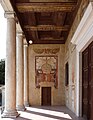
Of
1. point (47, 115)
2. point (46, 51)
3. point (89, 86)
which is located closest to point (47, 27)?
point (46, 51)

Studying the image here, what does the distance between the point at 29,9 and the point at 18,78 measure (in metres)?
5.89

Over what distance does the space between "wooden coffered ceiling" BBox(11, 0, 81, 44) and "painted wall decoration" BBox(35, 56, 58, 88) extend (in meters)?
1.56

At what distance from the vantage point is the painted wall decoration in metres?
27.7

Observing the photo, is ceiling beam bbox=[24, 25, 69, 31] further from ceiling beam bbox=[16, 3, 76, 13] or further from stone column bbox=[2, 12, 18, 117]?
stone column bbox=[2, 12, 18, 117]

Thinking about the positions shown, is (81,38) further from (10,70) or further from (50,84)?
(50,84)

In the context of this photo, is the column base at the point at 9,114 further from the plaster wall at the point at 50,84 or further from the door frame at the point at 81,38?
the plaster wall at the point at 50,84

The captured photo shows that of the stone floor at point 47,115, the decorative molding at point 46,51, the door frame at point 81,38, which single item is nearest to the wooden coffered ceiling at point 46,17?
the decorative molding at point 46,51

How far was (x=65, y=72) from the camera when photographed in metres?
26.8

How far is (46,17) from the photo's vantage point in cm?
2000

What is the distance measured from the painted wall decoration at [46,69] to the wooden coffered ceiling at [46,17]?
1561mm

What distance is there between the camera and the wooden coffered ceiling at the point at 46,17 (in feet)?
52.0

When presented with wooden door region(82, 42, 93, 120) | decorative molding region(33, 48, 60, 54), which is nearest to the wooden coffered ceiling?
decorative molding region(33, 48, 60, 54)

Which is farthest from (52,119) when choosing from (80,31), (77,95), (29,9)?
(29,9)

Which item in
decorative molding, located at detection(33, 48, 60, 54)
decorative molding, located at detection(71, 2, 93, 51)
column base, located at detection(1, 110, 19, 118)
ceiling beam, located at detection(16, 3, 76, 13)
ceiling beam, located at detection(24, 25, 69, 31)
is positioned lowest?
column base, located at detection(1, 110, 19, 118)
